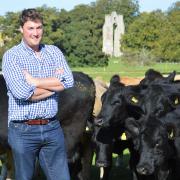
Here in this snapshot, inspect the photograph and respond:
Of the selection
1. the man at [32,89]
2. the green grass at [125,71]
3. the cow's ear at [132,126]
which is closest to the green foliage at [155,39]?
the green grass at [125,71]

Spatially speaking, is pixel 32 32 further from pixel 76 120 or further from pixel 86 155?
pixel 86 155

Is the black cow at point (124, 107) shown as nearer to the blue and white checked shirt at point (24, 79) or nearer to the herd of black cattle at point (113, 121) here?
the herd of black cattle at point (113, 121)

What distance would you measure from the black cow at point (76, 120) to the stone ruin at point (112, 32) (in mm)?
114545

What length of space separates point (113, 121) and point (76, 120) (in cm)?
62

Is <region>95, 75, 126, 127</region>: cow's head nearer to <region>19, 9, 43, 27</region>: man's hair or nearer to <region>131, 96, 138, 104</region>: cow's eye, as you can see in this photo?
<region>131, 96, 138, 104</region>: cow's eye

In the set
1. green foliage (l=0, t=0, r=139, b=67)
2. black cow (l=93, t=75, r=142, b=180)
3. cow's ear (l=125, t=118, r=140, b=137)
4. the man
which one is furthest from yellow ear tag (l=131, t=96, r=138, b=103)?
green foliage (l=0, t=0, r=139, b=67)

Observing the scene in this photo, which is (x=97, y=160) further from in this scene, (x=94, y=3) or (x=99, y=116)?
(x=94, y=3)

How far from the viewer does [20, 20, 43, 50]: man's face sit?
5051 mm

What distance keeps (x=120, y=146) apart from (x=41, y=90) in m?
4.00

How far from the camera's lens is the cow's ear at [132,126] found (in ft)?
23.7

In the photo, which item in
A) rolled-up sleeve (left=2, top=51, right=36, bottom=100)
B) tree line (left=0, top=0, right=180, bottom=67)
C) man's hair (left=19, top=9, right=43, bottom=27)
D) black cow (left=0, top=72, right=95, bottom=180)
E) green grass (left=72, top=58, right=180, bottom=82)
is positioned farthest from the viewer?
tree line (left=0, top=0, right=180, bottom=67)

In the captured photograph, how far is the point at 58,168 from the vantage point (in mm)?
A: 5379

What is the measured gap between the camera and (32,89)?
16.3 ft

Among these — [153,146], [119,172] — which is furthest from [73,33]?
[153,146]
